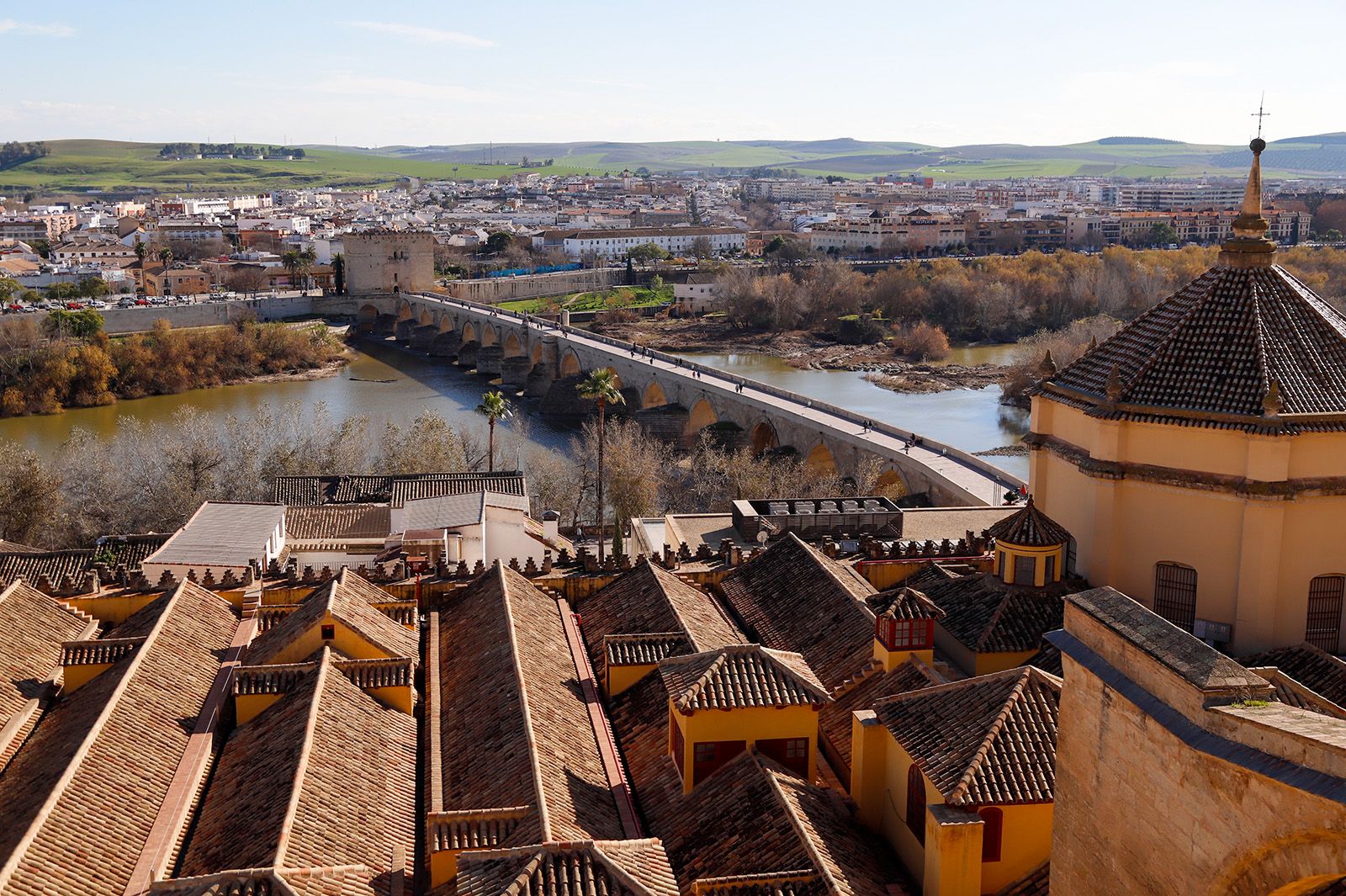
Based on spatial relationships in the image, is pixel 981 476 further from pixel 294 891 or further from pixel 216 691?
pixel 294 891

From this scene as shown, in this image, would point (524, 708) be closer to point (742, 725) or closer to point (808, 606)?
point (742, 725)

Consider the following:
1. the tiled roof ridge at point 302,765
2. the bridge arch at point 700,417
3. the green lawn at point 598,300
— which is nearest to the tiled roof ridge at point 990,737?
the tiled roof ridge at point 302,765

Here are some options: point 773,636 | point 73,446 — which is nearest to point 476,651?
point 773,636

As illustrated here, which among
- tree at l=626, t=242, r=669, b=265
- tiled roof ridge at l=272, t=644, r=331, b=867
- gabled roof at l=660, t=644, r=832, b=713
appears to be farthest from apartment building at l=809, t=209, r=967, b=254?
gabled roof at l=660, t=644, r=832, b=713

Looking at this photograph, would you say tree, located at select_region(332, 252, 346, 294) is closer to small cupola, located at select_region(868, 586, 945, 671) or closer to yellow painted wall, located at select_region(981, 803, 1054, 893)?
small cupola, located at select_region(868, 586, 945, 671)

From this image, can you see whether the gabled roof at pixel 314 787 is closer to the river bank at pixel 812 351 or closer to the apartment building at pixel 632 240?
the river bank at pixel 812 351

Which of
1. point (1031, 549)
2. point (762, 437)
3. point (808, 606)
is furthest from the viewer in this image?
point (762, 437)

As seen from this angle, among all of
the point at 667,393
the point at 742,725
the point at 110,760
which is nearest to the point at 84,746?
the point at 110,760

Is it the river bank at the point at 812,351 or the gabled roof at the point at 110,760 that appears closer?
the gabled roof at the point at 110,760
